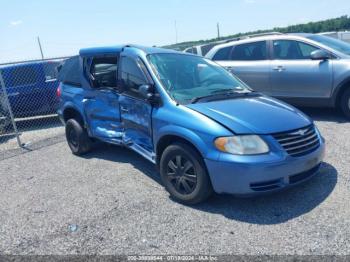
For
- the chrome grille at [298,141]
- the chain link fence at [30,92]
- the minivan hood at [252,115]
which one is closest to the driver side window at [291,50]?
the minivan hood at [252,115]

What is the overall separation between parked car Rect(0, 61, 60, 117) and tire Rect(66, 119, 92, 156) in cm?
342

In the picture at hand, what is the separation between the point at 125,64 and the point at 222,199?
91.2 inches

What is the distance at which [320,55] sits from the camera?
6.67 metres

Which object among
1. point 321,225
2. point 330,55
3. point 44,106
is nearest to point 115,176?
point 321,225

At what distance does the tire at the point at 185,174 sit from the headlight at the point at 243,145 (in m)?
0.34

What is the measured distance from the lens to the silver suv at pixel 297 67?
21.8ft

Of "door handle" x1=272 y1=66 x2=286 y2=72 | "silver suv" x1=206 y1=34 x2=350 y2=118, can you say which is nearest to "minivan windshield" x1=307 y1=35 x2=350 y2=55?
"silver suv" x1=206 y1=34 x2=350 y2=118

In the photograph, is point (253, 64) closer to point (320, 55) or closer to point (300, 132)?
point (320, 55)

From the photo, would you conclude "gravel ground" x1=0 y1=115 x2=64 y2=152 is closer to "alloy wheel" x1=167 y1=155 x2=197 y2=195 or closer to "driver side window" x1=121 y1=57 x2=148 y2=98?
"driver side window" x1=121 y1=57 x2=148 y2=98

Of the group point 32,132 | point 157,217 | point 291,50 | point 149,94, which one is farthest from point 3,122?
point 291,50

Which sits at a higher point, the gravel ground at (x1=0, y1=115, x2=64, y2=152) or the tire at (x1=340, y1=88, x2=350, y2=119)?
the tire at (x1=340, y1=88, x2=350, y2=119)

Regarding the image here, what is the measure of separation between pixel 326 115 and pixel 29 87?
7484 millimetres

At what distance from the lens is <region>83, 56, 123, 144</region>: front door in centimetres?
526

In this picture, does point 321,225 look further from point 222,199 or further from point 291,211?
point 222,199
